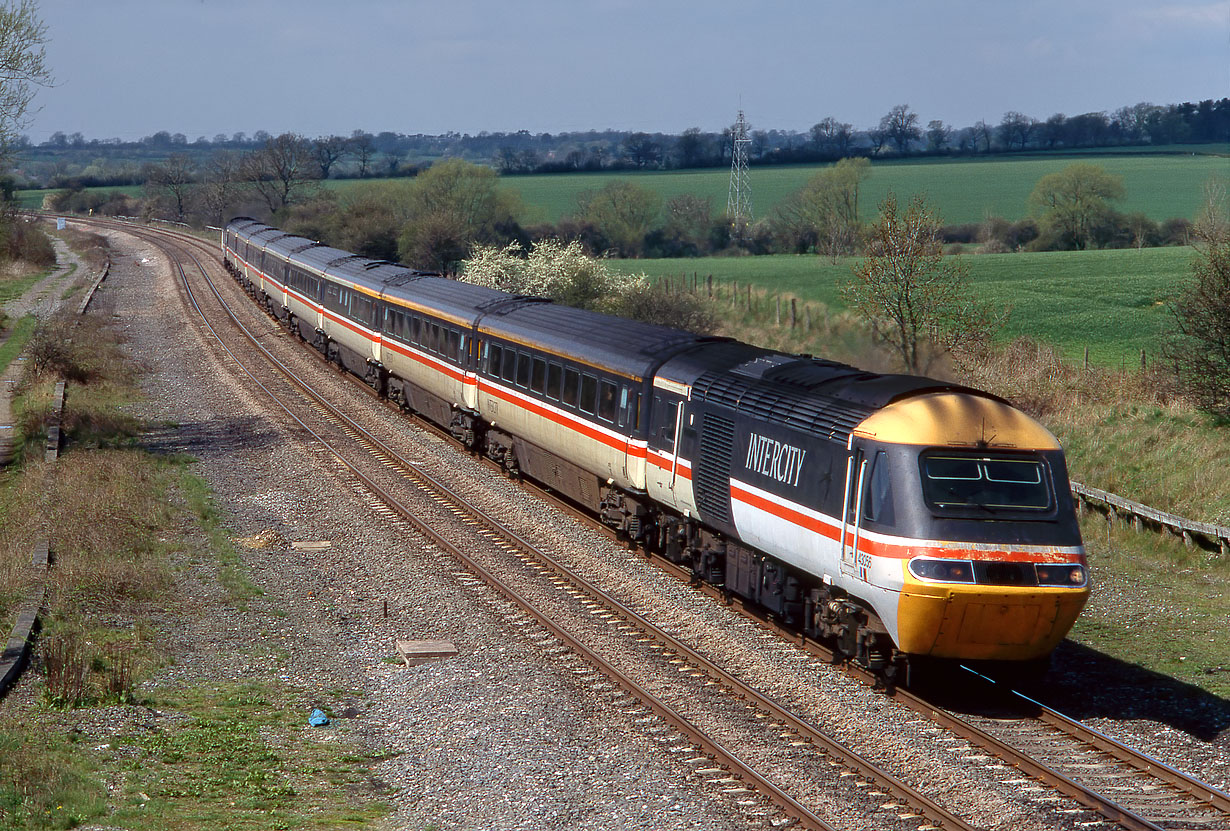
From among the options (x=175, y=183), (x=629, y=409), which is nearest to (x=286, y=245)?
(x=629, y=409)

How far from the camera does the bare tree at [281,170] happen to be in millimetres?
100500

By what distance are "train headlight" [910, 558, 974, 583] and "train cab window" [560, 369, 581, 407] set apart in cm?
922

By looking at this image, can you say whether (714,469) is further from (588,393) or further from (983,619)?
(983,619)

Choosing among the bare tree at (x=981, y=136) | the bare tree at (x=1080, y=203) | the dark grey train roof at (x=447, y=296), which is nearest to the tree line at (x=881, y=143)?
the bare tree at (x=981, y=136)

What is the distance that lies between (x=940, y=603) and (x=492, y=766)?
4395 mm

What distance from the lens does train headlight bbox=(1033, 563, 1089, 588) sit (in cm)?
1120

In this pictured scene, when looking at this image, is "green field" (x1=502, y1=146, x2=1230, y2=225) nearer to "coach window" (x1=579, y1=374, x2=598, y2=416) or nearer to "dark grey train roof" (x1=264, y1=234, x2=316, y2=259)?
"dark grey train roof" (x1=264, y1=234, x2=316, y2=259)

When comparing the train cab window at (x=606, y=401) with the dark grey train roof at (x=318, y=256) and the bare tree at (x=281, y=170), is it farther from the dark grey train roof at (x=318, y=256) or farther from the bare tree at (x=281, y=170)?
the bare tree at (x=281, y=170)

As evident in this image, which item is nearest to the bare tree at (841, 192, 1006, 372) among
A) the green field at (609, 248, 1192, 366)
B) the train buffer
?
the green field at (609, 248, 1192, 366)

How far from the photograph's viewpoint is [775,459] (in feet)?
44.9

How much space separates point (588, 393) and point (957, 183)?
329 feet

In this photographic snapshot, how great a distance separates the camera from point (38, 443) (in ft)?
85.7

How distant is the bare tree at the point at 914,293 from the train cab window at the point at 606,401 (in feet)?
40.4

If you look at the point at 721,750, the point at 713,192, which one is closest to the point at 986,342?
the point at 721,750
